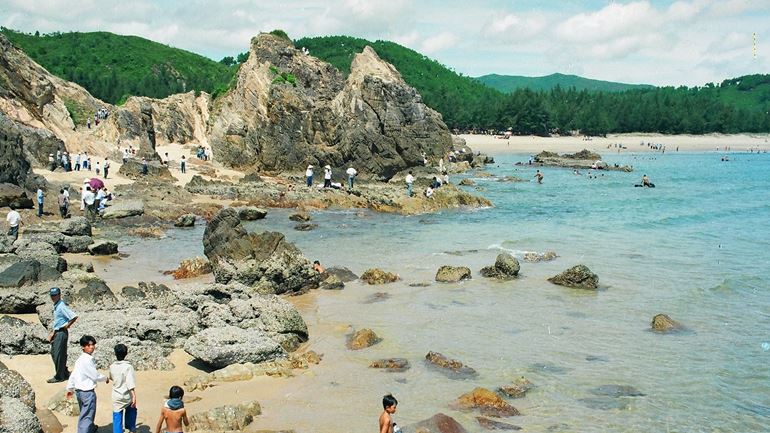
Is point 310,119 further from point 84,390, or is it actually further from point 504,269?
point 84,390

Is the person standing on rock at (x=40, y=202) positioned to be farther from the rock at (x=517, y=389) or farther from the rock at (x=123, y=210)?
the rock at (x=517, y=389)

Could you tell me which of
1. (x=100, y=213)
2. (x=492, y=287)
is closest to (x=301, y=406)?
(x=492, y=287)

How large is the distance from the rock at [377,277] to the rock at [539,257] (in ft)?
22.8

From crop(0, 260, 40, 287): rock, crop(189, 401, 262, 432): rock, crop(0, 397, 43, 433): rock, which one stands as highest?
crop(0, 260, 40, 287): rock

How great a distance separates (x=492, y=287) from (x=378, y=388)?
9940 mm

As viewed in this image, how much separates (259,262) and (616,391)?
1185 cm

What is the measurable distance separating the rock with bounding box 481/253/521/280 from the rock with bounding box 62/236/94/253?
606 inches

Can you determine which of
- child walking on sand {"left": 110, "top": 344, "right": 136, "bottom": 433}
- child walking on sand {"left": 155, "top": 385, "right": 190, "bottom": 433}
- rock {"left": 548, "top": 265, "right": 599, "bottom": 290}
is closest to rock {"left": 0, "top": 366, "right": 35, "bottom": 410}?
child walking on sand {"left": 110, "top": 344, "right": 136, "bottom": 433}

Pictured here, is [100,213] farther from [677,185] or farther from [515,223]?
[677,185]

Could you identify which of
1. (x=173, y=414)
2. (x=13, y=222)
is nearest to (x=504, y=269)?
(x=173, y=414)

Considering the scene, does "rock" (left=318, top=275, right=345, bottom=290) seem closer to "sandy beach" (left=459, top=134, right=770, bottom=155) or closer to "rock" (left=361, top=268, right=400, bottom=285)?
"rock" (left=361, top=268, right=400, bottom=285)

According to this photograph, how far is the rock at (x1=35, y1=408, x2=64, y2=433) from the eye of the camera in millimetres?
11195

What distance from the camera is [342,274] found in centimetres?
2428

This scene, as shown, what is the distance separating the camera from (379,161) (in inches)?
2219
